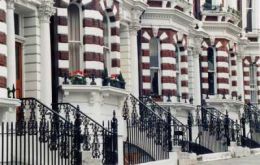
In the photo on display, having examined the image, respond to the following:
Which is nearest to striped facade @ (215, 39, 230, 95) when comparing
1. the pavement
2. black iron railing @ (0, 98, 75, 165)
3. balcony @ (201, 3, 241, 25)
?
balcony @ (201, 3, 241, 25)

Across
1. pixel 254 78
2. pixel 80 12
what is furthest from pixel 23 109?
pixel 254 78

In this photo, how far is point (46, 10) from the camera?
68.3ft

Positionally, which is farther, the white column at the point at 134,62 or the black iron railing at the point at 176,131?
the white column at the point at 134,62

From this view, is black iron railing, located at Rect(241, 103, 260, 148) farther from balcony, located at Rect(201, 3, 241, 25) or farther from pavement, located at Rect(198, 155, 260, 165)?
balcony, located at Rect(201, 3, 241, 25)

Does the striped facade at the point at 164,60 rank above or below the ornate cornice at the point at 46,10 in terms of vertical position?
below

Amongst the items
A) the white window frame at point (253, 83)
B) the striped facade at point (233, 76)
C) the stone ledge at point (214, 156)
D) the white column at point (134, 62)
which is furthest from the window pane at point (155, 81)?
the white window frame at point (253, 83)

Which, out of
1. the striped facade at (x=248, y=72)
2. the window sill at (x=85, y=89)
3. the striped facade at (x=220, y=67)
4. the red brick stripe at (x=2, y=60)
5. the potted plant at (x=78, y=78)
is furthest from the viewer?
the striped facade at (x=248, y=72)

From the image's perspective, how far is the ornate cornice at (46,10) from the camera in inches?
818

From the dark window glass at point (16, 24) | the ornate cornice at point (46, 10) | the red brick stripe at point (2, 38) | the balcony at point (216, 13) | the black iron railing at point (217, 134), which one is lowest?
the black iron railing at point (217, 134)

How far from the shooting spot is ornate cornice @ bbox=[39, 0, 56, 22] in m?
20.8

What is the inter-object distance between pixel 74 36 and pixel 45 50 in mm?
2337

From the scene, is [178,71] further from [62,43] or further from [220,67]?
[62,43]

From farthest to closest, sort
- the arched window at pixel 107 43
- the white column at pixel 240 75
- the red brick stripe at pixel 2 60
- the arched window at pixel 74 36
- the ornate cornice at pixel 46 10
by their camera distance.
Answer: the white column at pixel 240 75, the arched window at pixel 107 43, the arched window at pixel 74 36, the ornate cornice at pixel 46 10, the red brick stripe at pixel 2 60

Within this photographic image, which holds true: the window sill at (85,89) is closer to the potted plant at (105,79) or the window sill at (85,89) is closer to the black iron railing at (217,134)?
the potted plant at (105,79)
